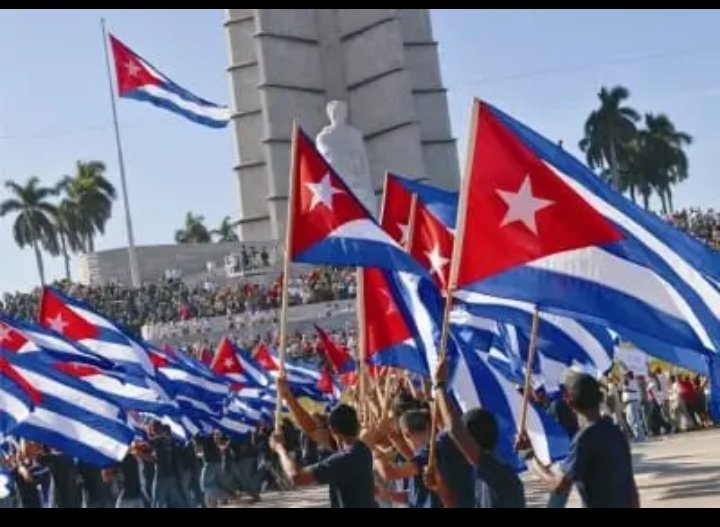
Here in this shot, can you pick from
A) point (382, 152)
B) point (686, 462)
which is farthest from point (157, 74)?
point (382, 152)

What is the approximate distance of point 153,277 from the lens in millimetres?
61969

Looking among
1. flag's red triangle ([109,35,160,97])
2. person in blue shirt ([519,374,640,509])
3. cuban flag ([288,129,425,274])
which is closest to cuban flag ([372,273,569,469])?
cuban flag ([288,129,425,274])

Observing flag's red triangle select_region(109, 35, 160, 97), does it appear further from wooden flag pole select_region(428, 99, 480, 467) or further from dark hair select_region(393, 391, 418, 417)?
wooden flag pole select_region(428, 99, 480, 467)

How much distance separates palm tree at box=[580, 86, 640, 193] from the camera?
77.8 m

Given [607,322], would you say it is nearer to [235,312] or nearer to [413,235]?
[413,235]

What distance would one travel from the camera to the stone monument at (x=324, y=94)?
71.6m

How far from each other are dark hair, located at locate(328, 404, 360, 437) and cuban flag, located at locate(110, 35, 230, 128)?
67.8 feet

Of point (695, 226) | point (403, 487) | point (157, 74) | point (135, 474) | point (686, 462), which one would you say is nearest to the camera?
point (403, 487)

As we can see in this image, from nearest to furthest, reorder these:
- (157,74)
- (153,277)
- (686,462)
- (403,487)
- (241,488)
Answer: (403,487) → (686,462) → (241,488) → (157,74) → (153,277)

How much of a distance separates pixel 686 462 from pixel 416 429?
11.7 meters

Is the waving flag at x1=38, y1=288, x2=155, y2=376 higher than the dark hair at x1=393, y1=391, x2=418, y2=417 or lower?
higher

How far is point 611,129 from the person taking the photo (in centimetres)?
7825

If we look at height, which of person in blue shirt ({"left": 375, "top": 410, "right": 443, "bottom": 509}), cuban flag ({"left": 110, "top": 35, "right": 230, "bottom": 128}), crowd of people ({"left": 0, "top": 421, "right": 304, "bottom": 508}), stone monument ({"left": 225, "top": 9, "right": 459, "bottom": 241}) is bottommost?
crowd of people ({"left": 0, "top": 421, "right": 304, "bottom": 508})

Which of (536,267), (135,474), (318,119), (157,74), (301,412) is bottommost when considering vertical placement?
(135,474)
